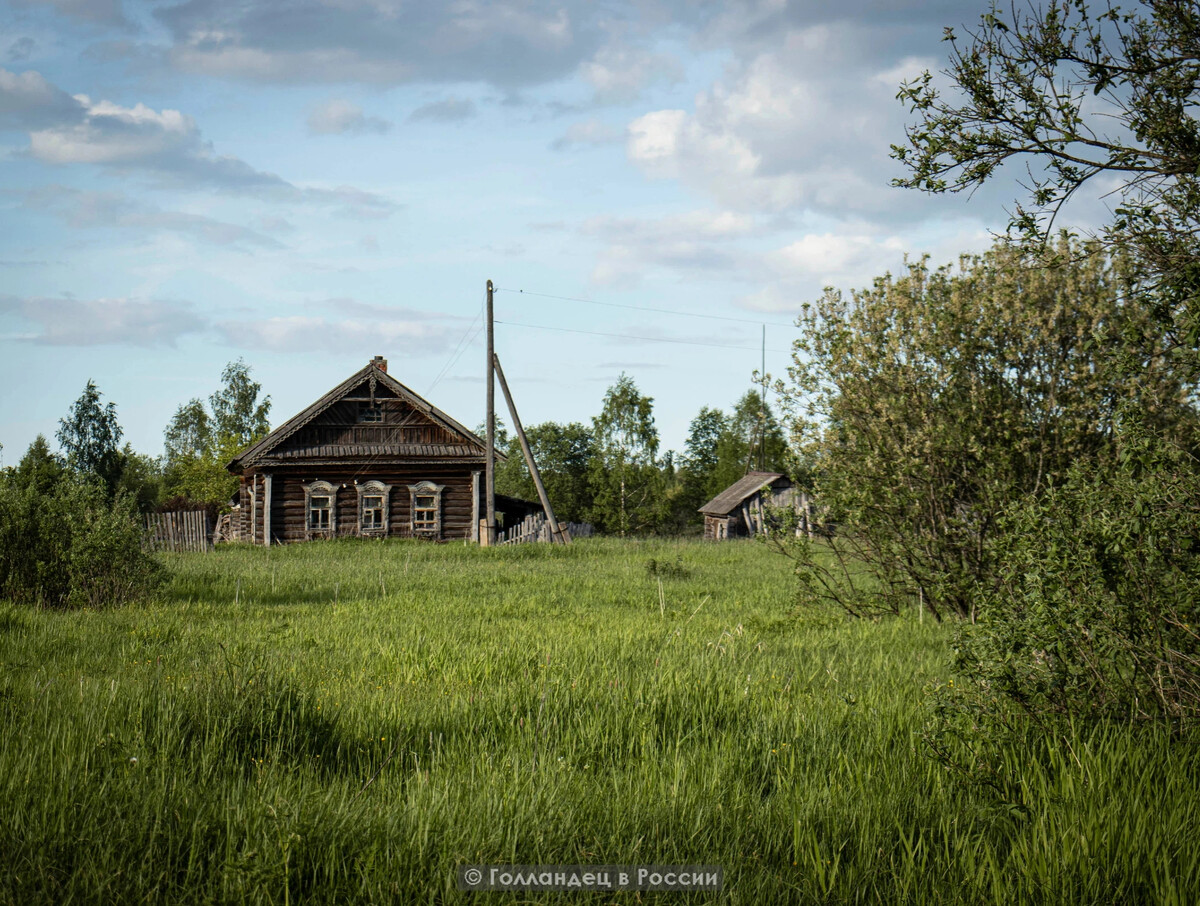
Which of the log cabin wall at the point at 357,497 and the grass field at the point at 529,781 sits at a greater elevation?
the log cabin wall at the point at 357,497

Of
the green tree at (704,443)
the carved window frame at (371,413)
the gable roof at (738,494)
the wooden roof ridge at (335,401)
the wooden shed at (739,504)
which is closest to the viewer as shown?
the wooden roof ridge at (335,401)

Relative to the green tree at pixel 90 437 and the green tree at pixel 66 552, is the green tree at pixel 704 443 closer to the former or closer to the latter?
the green tree at pixel 90 437

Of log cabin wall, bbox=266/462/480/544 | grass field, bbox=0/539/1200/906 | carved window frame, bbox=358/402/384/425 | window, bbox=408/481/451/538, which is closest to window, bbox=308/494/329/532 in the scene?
log cabin wall, bbox=266/462/480/544

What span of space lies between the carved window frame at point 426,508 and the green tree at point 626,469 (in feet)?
72.1

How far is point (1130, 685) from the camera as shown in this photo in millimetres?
5039

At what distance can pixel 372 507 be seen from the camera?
99.3ft

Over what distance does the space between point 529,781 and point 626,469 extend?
1923 inches

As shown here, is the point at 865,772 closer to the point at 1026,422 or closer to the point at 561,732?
the point at 561,732

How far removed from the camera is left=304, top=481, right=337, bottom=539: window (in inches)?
1176

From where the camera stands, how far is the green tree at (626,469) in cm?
5197

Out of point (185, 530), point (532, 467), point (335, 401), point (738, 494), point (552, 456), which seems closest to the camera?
point (532, 467)

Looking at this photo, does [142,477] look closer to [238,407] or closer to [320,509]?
[238,407]

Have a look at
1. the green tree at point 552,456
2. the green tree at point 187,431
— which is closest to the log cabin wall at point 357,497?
the green tree at point 552,456

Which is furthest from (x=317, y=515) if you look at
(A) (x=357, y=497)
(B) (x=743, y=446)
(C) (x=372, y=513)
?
(B) (x=743, y=446)
